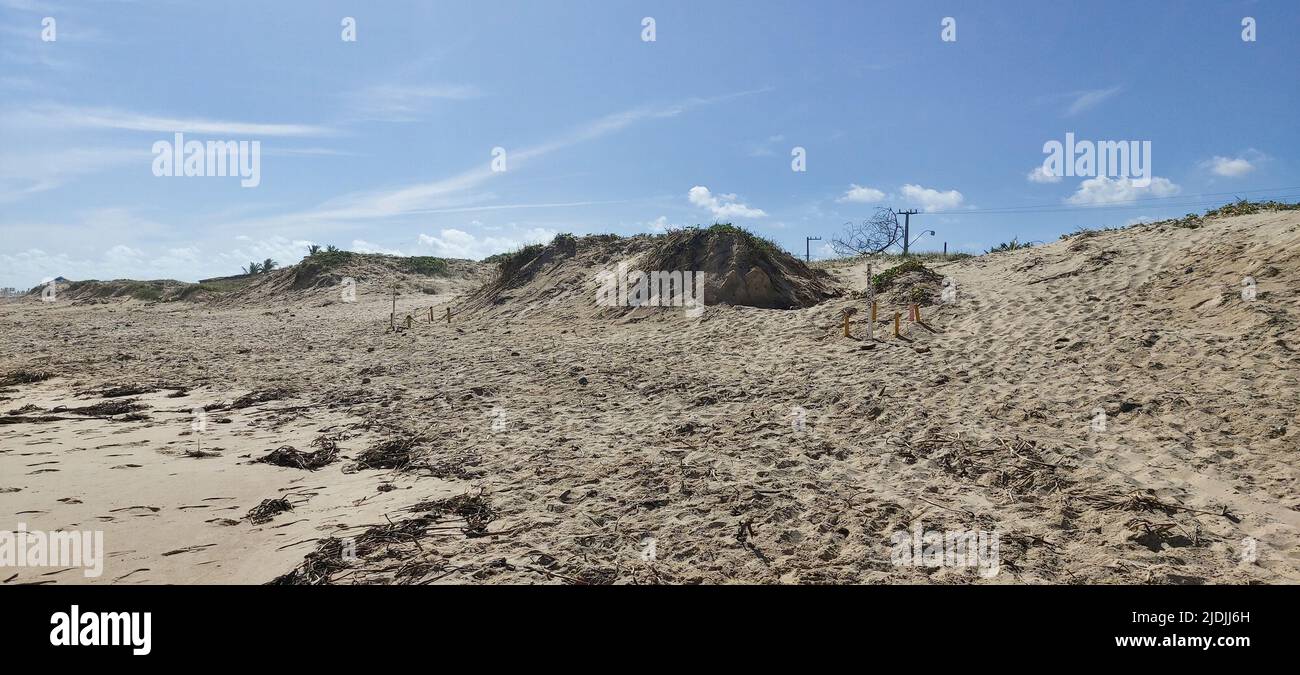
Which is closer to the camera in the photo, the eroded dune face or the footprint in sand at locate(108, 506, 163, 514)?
the eroded dune face

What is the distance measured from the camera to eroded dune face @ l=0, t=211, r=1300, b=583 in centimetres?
451

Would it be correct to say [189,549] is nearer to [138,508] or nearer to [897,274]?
[138,508]

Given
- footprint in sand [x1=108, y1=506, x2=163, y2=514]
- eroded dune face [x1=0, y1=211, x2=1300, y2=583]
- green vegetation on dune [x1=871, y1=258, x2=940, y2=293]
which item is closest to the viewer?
eroded dune face [x1=0, y1=211, x2=1300, y2=583]

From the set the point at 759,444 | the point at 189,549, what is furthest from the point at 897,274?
the point at 189,549

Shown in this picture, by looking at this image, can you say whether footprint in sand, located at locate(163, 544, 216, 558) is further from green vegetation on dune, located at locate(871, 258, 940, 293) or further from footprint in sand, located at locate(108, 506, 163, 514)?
green vegetation on dune, located at locate(871, 258, 940, 293)

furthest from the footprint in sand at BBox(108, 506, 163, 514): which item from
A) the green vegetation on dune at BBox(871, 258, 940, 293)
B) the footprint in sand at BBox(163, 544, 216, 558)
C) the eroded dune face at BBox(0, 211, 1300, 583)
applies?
the green vegetation on dune at BBox(871, 258, 940, 293)

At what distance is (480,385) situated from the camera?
1075 cm

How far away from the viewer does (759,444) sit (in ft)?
23.3
